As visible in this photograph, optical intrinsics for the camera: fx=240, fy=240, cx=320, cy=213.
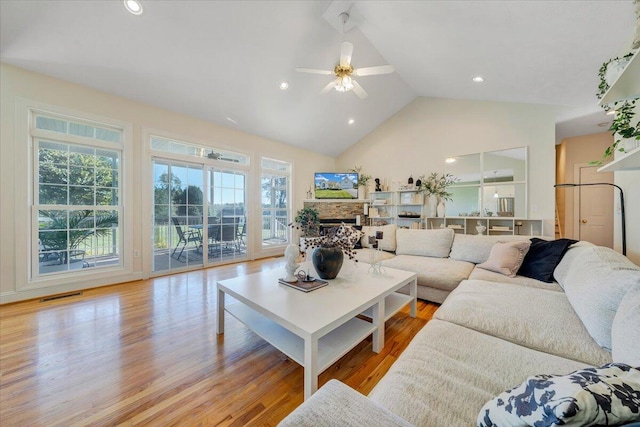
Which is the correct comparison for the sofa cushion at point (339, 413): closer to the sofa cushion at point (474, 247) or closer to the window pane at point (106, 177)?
the sofa cushion at point (474, 247)

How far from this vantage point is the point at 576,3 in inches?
73.4

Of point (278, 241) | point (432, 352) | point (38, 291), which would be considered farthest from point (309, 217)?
point (432, 352)

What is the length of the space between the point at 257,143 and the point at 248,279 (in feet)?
11.7

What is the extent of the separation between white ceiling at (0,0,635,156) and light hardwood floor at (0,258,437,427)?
2.83 m

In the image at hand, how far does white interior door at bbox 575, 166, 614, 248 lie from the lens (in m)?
4.29

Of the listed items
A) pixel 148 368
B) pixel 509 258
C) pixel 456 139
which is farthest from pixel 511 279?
pixel 456 139

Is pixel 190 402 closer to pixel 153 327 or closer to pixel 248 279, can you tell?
pixel 248 279

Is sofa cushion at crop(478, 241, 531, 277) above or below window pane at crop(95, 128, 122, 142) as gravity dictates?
below

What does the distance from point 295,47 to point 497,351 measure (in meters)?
3.87

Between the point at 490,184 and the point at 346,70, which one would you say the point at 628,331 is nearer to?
the point at 346,70

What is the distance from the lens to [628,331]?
89cm

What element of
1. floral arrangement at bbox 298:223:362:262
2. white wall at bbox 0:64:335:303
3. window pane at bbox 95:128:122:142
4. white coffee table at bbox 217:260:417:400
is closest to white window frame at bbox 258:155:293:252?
white wall at bbox 0:64:335:303

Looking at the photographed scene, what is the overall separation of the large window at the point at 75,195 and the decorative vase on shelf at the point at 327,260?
3177mm

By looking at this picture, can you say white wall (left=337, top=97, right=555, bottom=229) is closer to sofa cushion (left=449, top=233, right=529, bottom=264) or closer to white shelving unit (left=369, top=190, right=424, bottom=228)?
white shelving unit (left=369, top=190, right=424, bottom=228)
